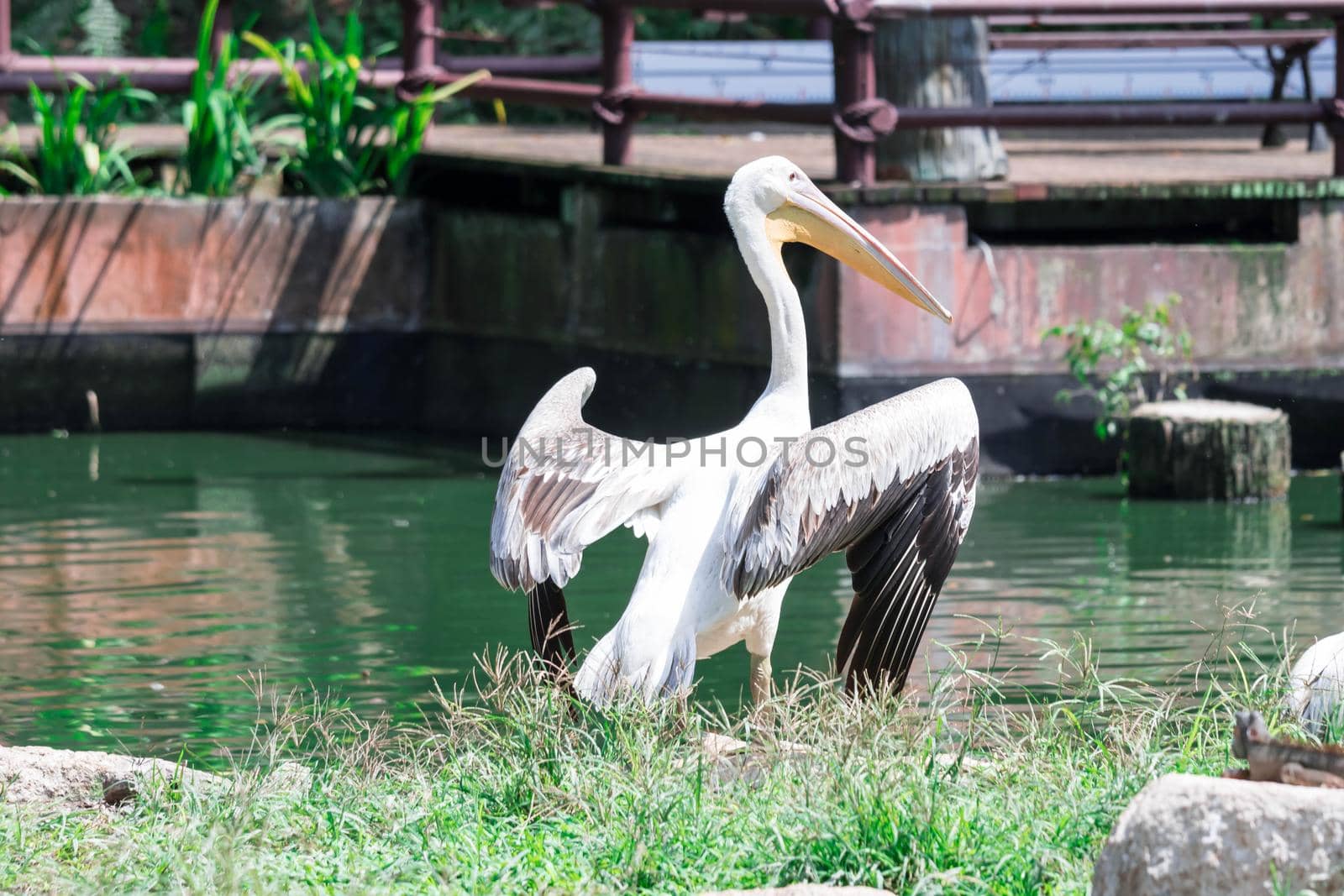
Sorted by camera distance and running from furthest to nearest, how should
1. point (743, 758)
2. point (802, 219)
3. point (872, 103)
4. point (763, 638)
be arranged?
point (872, 103) → point (802, 219) → point (763, 638) → point (743, 758)

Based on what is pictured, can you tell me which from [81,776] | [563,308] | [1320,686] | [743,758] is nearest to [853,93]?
[563,308]

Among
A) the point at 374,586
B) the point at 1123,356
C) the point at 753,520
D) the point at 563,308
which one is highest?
the point at 563,308

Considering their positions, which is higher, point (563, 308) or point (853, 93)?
point (853, 93)

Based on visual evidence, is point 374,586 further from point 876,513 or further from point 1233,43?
point 1233,43

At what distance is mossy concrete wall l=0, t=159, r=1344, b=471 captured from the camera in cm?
896

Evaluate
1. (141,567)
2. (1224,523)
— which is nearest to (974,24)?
(1224,523)

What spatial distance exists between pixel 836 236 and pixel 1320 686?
1.67 metres

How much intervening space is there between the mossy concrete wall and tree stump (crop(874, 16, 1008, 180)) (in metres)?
0.36

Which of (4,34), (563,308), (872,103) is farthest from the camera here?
(4,34)

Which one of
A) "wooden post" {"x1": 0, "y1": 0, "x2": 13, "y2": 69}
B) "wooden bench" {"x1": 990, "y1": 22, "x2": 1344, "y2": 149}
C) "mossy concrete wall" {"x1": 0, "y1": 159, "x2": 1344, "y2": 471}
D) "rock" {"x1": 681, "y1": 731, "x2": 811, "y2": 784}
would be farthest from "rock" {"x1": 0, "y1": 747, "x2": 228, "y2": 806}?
"wooden bench" {"x1": 990, "y1": 22, "x2": 1344, "y2": 149}

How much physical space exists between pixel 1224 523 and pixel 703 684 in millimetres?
3000

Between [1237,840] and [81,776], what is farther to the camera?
[81,776]

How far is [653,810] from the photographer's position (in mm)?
3828

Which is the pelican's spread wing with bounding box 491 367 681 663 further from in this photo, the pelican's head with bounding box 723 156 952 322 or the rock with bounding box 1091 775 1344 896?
the rock with bounding box 1091 775 1344 896
